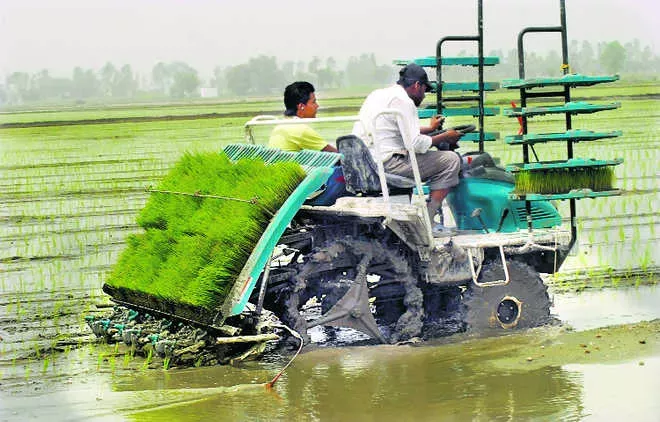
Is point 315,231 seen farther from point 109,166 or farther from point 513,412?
point 109,166

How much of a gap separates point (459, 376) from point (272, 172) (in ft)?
5.87

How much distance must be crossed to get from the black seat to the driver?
0.09 m

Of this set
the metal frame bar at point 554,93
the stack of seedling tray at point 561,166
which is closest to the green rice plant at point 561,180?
the stack of seedling tray at point 561,166

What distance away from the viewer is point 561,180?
8.38 meters

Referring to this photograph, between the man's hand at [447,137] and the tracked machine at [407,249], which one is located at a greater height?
the man's hand at [447,137]

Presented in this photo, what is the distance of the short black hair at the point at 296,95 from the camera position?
895cm

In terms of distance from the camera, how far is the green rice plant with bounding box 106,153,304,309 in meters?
7.45

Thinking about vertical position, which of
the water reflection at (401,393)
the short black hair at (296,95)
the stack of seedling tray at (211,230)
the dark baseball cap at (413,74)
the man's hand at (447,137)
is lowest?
the water reflection at (401,393)

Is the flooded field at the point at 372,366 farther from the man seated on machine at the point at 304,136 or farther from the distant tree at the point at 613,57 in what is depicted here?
the distant tree at the point at 613,57

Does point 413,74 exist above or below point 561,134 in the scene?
above

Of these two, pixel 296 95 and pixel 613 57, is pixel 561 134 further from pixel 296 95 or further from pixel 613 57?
pixel 613 57

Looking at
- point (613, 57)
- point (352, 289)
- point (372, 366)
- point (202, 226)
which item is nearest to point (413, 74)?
point (352, 289)

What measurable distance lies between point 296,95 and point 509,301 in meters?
2.23

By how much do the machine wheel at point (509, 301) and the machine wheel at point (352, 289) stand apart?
1.47 feet
